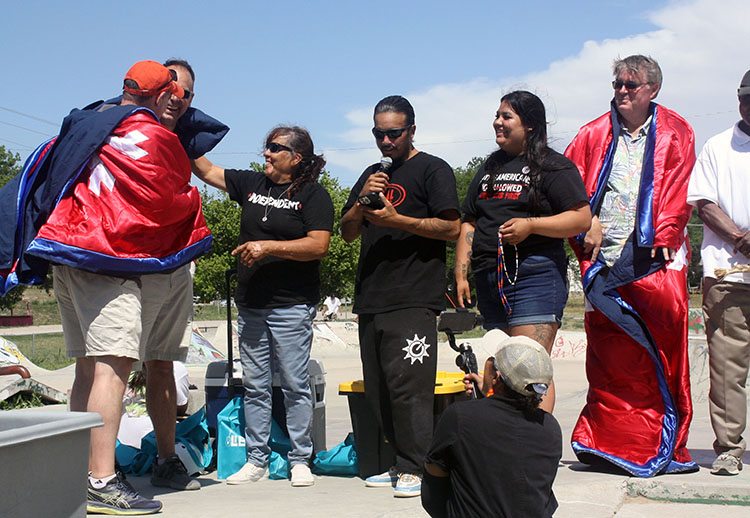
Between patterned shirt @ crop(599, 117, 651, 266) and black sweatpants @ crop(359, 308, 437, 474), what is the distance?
47.4 inches

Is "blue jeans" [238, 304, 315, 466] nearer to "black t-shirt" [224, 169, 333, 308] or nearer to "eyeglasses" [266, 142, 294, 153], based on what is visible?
"black t-shirt" [224, 169, 333, 308]

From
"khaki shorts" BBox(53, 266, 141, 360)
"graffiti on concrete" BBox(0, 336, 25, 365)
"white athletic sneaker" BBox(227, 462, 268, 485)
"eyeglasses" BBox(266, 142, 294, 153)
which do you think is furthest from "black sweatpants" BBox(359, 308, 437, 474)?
"graffiti on concrete" BBox(0, 336, 25, 365)

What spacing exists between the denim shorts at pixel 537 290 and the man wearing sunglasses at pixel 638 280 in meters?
Answer: 0.44

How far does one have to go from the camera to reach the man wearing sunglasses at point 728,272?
4.64m

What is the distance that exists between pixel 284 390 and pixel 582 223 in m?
1.96

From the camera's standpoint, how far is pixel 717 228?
4.72 meters

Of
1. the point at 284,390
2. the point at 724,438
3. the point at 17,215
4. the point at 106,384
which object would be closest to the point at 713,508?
the point at 724,438

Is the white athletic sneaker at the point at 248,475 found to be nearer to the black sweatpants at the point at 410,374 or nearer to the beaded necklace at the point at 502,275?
the black sweatpants at the point at 410,374

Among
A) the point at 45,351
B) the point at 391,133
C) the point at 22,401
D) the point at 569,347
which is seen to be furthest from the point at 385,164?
the point at 45,351

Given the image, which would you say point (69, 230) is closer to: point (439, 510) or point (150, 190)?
point (150, 190)

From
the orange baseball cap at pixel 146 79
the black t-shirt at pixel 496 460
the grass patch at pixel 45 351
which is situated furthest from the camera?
the grass patch at pixel 45 351

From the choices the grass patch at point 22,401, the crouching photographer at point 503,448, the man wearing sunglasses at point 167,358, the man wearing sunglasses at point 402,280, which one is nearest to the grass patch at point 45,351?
the grass patch at point 22,401

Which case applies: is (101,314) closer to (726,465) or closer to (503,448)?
(503,448)

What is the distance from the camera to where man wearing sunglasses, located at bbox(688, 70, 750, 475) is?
464 centimetres
